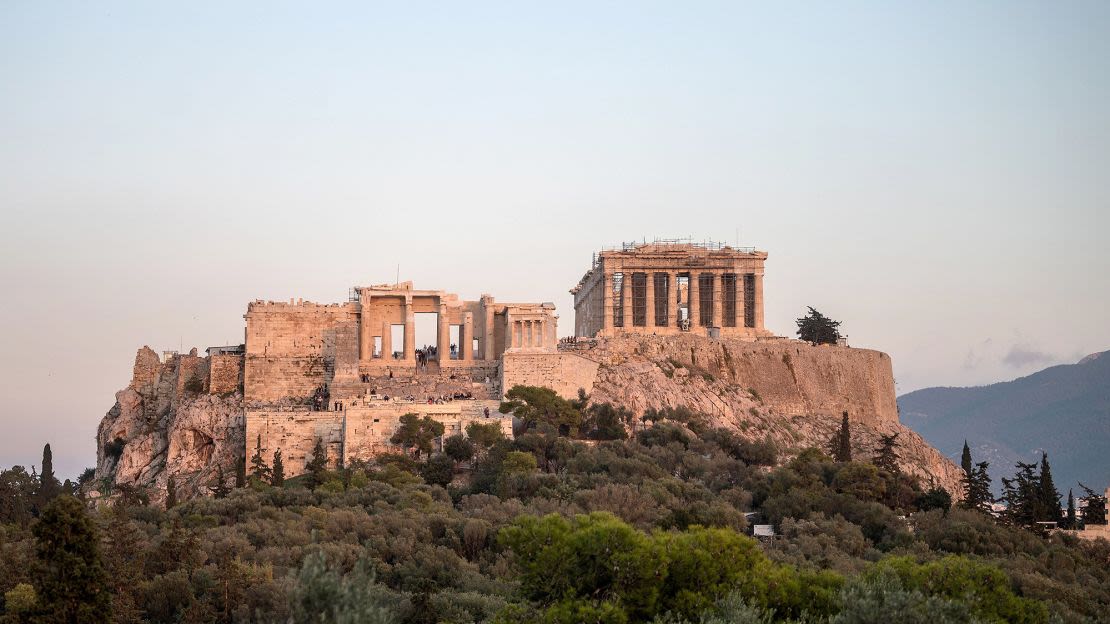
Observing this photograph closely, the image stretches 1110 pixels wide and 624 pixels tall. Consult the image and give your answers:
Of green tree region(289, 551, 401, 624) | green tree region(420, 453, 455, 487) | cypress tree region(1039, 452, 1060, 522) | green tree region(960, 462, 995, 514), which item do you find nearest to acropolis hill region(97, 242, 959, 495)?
green tree region(420, 453, 455, 487)

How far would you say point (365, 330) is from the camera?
63625 mm

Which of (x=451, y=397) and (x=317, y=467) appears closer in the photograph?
(x=317, y=467)

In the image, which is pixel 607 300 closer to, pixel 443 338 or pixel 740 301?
pixel 740 301

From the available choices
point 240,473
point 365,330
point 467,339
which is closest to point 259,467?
point 240,473

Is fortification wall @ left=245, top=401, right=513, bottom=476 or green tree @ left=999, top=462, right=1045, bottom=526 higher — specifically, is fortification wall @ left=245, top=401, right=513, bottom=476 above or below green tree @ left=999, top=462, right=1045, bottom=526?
above

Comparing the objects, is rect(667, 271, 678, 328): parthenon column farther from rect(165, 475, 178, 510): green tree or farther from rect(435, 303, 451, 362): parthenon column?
rect(165, 475, 178, 510): green tree

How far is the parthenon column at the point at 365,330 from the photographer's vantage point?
63.5 m

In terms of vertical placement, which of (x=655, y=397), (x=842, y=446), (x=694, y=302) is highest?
(x=694, y=302)

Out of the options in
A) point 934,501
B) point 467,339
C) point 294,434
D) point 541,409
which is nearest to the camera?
point 934,501

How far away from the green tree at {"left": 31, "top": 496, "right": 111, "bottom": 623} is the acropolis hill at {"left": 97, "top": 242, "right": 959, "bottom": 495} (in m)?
22.7

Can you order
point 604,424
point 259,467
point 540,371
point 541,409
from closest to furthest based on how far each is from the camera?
point 259,467 < point 541,409 < point 604,424 < point 540,371

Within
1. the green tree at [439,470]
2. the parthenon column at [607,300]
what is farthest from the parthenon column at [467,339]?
the parthenon column at [607,300]

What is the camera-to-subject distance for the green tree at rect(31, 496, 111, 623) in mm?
32656

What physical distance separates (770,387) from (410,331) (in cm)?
1901
